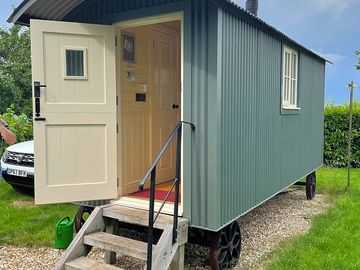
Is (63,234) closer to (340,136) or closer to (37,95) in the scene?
(37,95)

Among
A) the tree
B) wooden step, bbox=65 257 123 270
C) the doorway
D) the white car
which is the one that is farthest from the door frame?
the tree

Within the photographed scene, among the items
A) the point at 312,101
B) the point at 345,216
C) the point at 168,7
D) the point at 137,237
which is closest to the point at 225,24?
the point at 168,7

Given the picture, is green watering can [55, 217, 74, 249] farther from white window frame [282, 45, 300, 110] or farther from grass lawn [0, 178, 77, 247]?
white window frame [282, 45, 300, 110]

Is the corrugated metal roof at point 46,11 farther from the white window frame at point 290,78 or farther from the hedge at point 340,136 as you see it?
the hedge at point 340,136

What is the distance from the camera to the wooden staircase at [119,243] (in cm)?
340

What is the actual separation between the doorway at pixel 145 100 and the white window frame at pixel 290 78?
5.47 ft

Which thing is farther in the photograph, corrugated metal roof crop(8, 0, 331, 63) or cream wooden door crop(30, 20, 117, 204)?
corrugated metal roof crop(8, 0, 331, 63)

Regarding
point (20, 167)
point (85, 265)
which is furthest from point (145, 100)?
point (20, 167)

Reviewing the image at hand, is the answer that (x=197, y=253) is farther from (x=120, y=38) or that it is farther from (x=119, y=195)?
(x=120, y=38)

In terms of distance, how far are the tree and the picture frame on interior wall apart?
12.3 meters

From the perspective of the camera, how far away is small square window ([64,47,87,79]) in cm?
408

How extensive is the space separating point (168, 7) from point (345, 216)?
4.45 metres

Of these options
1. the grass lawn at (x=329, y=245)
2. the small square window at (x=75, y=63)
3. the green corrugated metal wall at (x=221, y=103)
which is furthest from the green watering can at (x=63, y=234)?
the grass lawn at (x=329, y=245)

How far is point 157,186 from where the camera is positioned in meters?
5.38
